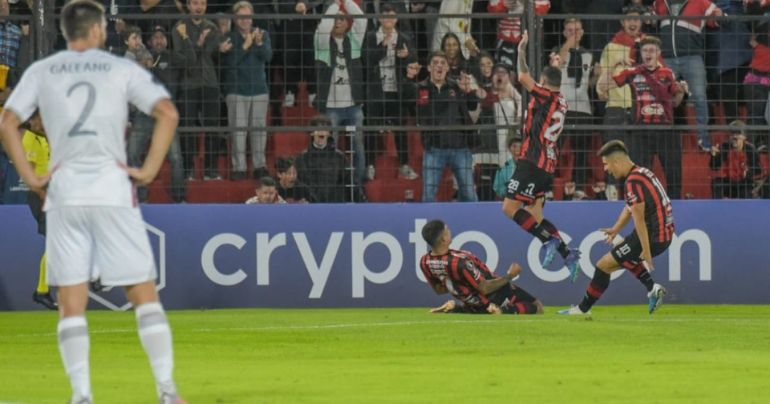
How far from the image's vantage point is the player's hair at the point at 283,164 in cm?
1909

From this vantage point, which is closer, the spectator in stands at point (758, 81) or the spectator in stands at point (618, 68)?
the spectator in stands at point (618, 68)

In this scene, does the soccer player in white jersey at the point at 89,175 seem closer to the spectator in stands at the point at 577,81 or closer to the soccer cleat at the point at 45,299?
the soccer cleat at the point at 45,299

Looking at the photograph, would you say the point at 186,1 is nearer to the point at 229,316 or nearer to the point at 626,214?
the point at 229,316

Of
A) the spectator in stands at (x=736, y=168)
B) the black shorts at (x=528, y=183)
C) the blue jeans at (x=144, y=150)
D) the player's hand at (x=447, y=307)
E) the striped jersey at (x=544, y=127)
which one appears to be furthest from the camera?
the spectator in stands at (x=736, y=168)

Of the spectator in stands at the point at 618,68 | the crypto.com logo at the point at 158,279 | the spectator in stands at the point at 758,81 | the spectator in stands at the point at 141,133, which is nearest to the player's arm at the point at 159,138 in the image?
the spectator in stands at the point at 141,133

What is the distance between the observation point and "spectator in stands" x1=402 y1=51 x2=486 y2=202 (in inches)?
751

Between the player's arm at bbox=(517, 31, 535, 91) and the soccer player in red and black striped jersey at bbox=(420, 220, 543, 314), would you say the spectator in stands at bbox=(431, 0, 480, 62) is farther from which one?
the soccer player in red and black striped jersey at bbox=(420, 220, 543, 314)

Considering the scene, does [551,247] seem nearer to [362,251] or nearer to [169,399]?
[362,251]

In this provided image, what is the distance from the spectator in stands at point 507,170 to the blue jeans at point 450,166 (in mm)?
328

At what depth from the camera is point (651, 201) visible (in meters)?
16.9

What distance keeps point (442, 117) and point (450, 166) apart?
0.59 meters

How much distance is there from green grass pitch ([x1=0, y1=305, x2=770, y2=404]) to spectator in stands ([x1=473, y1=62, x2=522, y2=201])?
2.31 meters

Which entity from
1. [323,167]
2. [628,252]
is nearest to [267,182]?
[323,167]

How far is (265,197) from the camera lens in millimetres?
18953
